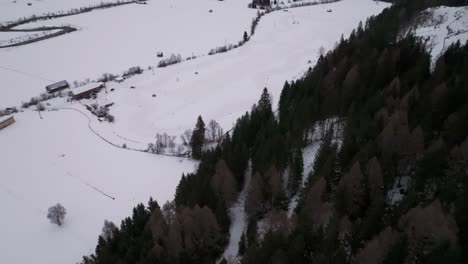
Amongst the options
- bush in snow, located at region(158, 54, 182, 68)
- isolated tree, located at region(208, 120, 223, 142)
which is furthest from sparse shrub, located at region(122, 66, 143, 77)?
isolated tree, located at region(208, 120, 223, 142)

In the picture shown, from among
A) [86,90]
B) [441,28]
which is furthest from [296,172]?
[86,90]

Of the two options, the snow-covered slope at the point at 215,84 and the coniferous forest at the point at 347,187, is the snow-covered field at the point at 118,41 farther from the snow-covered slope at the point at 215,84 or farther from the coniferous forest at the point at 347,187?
the coniferous forest at the point at 347,187

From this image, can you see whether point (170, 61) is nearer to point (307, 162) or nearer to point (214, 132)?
point (214, 132)

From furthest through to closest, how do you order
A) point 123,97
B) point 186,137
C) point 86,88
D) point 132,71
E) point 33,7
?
point 33,7
point 132,71
point 86,88
point 123,97
point 186,137

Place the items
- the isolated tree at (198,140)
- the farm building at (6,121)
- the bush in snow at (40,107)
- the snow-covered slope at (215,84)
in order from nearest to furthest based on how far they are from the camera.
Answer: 1. the isolated tree at (198,140)
2. the farm building at (6,121)
3. the snow-covered slope at (215,84)
4. the bush in snow at (40,107)

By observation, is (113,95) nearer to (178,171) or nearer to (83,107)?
(83,107)

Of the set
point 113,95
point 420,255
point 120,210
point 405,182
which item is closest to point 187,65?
point 113,95

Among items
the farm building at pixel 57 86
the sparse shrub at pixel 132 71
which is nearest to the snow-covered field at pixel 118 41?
Answer: the sparse shrub at pixel 132 71
